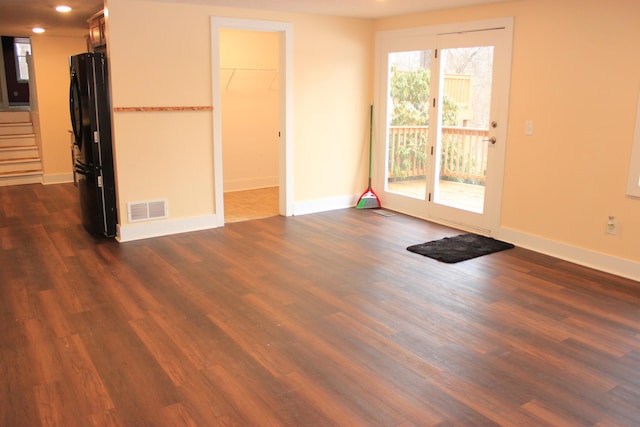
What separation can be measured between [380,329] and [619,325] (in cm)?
154

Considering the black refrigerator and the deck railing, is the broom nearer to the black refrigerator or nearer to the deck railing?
the deck railing

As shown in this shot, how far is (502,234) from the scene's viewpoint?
531 centimetres

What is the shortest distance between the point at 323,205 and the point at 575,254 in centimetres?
297

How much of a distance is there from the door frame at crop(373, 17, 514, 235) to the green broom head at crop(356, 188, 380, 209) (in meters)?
0.11

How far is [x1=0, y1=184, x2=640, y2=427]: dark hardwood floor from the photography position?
2.52 meters

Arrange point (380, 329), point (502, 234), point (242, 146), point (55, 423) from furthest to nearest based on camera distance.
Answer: point (242, 146) → point (502, 234) → point (380, 329) → point (55, 423)

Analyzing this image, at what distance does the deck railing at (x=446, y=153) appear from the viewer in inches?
217

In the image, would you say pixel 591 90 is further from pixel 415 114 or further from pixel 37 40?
pixel 37 40

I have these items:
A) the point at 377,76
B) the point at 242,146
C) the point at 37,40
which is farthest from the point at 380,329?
the point at 37,40

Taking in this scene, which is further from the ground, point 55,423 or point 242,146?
point 242,146

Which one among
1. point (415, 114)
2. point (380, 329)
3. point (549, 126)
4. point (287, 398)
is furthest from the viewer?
point (415, 114)

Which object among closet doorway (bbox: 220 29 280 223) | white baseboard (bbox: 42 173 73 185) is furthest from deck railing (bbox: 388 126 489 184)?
white baseboard (bbox: 42 173 73 185)

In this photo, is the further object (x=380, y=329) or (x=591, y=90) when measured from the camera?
(x=591, y=90)

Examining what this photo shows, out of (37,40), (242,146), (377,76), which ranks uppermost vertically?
(37,40)
